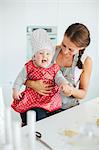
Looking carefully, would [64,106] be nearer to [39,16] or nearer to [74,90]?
[74,90]

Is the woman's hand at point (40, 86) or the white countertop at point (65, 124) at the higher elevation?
the woman's hand at point (40, 86)

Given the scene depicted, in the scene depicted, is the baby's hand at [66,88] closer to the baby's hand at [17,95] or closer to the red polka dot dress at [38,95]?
the red polka dot dress at [38,95]

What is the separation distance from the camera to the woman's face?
3.61 feet

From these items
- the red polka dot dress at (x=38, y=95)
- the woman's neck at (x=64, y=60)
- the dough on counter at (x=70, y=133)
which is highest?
the woman's neck at (x=64, y=60)

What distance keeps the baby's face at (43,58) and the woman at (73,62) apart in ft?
0.21

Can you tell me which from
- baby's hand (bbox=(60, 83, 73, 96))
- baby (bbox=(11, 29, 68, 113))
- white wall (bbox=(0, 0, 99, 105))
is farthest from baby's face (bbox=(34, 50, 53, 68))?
white wall (bbox=(0, 0, 99, 105))

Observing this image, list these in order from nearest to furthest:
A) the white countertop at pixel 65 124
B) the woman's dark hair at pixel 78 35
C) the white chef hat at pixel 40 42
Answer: the white countertop at pixel 65 124
the white chef hat at pixel 40 42
the woman's dark hair at pixel 78 35

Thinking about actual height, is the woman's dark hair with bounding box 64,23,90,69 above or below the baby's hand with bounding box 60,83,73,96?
above

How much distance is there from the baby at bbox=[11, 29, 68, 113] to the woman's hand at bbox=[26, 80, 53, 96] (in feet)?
0.04

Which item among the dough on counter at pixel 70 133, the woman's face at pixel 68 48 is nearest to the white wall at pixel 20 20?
the woman's face at pixel 68 48

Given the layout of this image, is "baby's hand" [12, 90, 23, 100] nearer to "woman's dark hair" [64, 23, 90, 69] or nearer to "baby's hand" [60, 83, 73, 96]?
"baby's hand" [60, 83, 73, 96]

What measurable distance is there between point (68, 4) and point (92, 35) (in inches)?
9.6

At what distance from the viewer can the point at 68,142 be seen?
787mm

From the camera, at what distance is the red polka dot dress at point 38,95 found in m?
1.04
